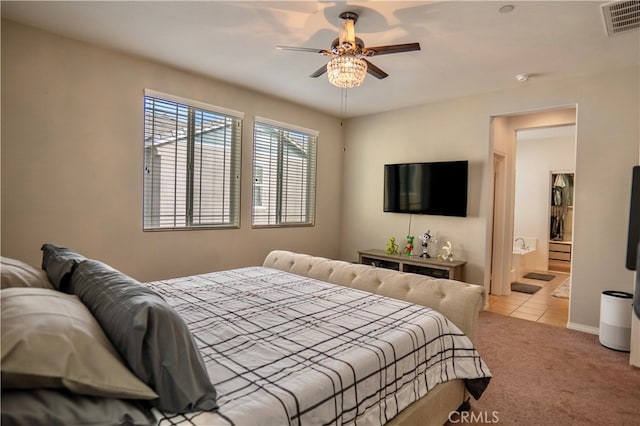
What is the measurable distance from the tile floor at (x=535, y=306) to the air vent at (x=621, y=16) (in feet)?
9.69

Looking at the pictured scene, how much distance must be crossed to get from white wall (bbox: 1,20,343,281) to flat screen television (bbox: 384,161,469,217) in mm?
2409

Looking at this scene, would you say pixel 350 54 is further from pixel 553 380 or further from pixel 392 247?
pixel 392 247

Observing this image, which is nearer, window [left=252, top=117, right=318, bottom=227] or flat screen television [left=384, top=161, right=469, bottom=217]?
flat screen television [left=384, top=161, right=469, bottom=217]

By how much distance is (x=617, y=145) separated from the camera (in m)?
3.42

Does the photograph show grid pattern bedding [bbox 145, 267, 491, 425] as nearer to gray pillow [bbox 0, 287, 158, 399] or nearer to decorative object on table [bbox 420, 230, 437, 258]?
gray pillow [bbox 0, 287, 158, 399]

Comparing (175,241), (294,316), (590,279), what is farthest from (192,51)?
(590,279)

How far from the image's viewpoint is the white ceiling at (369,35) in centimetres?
245

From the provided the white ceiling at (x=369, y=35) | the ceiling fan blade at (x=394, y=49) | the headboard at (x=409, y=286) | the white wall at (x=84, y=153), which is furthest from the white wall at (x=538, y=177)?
the white wall at (x=84, y=153)

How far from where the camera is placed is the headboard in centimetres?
207

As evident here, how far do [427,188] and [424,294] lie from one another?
2627mm

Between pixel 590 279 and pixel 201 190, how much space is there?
4.33 m

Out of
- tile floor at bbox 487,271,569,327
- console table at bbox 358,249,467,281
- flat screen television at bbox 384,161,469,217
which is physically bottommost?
tile floor at bbox 487,271,569,327

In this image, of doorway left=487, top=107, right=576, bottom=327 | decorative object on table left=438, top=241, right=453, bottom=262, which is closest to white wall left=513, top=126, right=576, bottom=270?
doorway left=487, top=107, right=576, bottom=327

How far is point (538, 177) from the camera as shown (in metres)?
7.36
